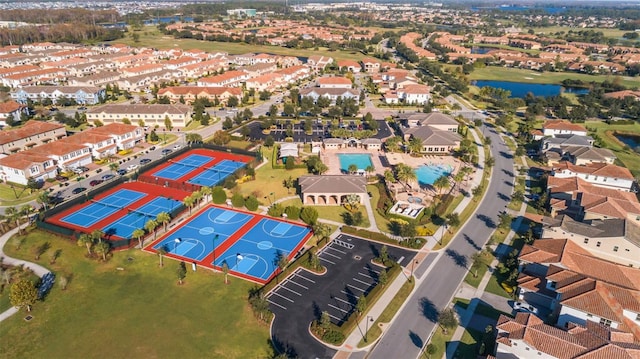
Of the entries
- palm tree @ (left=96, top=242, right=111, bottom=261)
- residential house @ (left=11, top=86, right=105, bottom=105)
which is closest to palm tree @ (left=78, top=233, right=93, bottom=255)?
palm tree @ (left=96, top=242, right=111, bottom=261)

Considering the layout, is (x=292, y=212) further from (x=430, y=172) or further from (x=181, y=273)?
(x=430, y=172)

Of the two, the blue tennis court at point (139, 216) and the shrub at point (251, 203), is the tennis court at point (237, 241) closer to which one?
the shrub at point (251, 203)

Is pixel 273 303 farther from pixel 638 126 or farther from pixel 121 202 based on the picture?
pixel 638 126

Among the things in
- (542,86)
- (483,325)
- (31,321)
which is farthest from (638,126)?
(31,321)

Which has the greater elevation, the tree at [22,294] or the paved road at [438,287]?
the tree at [22,294]

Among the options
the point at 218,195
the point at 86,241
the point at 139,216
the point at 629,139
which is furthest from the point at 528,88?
the point at 86,241

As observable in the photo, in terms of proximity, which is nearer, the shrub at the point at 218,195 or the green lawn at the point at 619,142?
the shrub at the point at 218,195

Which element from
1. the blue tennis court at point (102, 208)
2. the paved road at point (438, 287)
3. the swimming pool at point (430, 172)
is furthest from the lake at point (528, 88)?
the blue tennis court at point (102, 208)
